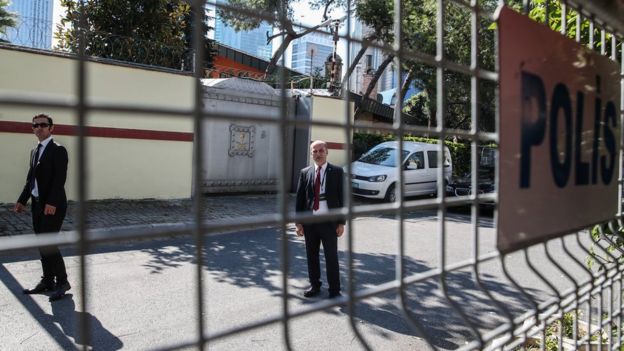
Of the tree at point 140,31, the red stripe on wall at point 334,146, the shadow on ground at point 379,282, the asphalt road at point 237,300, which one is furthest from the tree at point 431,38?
the asphalt road at point 237,300


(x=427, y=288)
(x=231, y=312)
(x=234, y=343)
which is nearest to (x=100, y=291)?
(x=231, y=312)

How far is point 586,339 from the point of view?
6.48 feet

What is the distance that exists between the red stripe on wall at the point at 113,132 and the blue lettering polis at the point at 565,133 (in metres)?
7.48

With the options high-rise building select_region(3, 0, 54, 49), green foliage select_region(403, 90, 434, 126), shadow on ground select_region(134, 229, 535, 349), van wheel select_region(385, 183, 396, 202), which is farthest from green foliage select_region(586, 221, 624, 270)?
green foliage select_region(403, 90, 434, 126)

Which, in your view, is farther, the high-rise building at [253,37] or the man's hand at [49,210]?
the man's hand at [49,210]

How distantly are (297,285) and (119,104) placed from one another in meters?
4.77

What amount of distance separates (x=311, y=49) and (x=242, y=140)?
Answer: 1081 cm

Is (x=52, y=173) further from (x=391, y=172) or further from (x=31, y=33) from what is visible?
(x=391, y=172)

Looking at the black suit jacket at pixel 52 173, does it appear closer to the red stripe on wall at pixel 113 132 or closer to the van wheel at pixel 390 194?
the red stripe on wall at pixel 113 132

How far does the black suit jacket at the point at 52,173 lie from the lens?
13.5 feet

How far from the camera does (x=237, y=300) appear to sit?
4656 millimetres

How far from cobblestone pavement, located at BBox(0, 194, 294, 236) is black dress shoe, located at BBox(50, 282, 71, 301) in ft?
7.19

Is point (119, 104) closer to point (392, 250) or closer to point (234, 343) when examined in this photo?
point (234, 343)

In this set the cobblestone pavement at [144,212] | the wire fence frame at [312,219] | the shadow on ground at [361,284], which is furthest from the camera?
the cobblestone pavement at [144,212]
